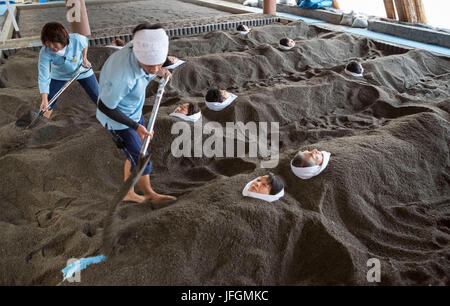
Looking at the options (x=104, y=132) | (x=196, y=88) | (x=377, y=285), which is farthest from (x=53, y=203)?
(x=196, y=88)

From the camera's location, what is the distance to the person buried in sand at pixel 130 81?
211 cm

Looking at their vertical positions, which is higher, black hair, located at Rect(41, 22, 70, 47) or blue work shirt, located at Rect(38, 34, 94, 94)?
black hair, located at Rect(41, 22, 70, 47)

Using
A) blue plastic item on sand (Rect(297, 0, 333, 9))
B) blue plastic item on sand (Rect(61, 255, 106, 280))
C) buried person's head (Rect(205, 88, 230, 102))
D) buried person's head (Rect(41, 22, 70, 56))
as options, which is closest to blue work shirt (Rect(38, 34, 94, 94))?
buried person's head (Rect(41, 22, 70, 56))

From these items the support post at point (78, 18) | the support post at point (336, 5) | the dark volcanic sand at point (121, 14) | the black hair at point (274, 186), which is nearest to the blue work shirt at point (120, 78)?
the black hair at point (274, 186)

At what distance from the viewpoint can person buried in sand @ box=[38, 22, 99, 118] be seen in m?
3.07

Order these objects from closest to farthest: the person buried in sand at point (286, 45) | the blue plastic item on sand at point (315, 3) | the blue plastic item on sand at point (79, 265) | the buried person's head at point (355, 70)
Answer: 1. the blue plastic item on sand at point (79, 265)
2. the buried person's head at point (355, 70)
3. the person buried in sand at point (286, 45)
4. the blue plastic item on sand at point (315, 3)

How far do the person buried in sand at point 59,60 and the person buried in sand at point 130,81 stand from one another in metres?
1.15

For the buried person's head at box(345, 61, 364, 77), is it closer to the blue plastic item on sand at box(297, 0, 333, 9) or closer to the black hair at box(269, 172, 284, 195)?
the black hair at box(269, 172, 284, 195)

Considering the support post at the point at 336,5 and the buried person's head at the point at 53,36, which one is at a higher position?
the buried person's head at the point at 53,36

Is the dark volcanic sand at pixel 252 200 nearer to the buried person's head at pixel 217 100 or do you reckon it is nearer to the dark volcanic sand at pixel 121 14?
the buried person's head at pixel 217 100

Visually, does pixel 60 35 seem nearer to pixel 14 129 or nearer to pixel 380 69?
pixel 14 129

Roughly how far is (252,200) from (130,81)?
1124mm

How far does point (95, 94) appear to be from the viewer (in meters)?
3.89

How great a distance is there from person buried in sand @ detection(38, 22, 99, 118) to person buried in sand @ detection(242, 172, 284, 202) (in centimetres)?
218
